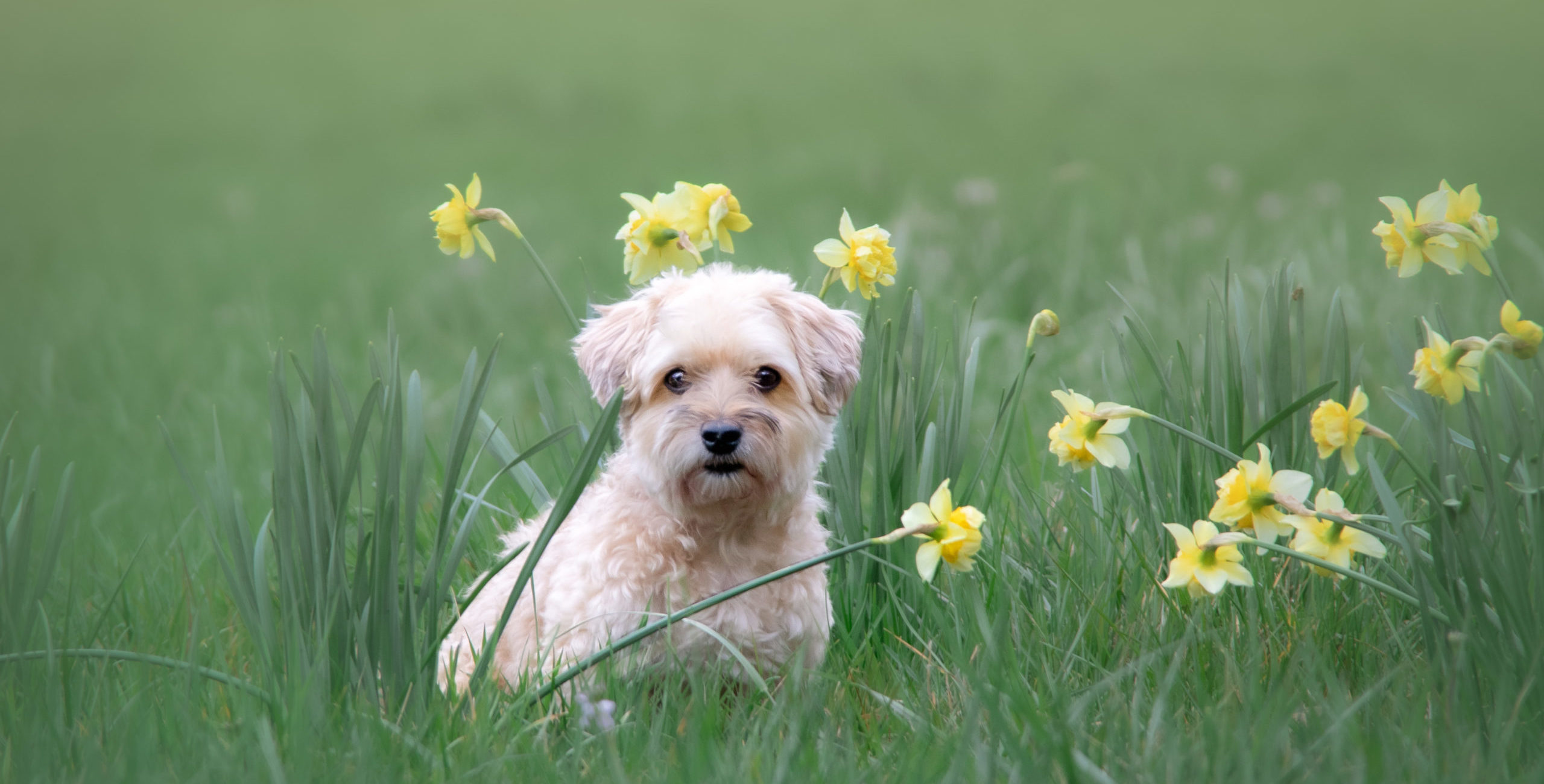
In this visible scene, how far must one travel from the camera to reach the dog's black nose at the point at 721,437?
2635 millimetres

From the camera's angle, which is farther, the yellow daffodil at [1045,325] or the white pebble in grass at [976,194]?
the white pebble in grass at [976,194]

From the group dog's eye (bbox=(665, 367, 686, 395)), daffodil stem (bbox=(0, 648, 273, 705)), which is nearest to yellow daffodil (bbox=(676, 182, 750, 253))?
dog's eye (bbox=(665, 367, 686, 395))

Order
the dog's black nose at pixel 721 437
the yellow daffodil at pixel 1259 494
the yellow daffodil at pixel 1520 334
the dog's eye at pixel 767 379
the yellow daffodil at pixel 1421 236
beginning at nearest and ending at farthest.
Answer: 1. the yellow daffodil at pixel 1520 334
2. the yellow daffodil at pixel 1259 494
3. the yellow daffodil at pixel 1421 236
4. the dog's black nose at pixel 721 437
5. the dog's eye at pixel 767 379

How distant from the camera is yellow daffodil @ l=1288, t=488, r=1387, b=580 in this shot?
6.93 ft

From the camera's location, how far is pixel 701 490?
2691 mm

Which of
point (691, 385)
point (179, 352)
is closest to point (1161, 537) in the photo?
point (691, 385)

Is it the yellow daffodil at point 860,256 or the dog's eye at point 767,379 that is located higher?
the yellow daffodil at point 860,256

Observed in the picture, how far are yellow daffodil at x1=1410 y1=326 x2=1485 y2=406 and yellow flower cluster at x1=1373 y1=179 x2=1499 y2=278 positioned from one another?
30cm

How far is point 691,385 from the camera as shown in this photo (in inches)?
111

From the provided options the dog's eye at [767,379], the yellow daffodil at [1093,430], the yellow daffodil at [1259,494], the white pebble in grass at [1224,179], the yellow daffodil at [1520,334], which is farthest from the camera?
the white pebble in grass at [1224,179]

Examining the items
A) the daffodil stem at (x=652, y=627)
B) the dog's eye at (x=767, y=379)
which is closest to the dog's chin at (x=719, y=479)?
the dog's eye at (x=767, y=379)

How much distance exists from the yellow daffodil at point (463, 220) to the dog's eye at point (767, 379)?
0.74 meters

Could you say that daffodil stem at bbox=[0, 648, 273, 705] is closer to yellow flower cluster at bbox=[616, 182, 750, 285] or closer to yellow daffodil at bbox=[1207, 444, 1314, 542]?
yellow flower cluster at bbox=[616, 182, 750, 285]

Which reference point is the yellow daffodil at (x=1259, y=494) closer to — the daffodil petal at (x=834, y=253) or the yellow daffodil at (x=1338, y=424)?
the yellow daffodil at (x=1338, y=424)
